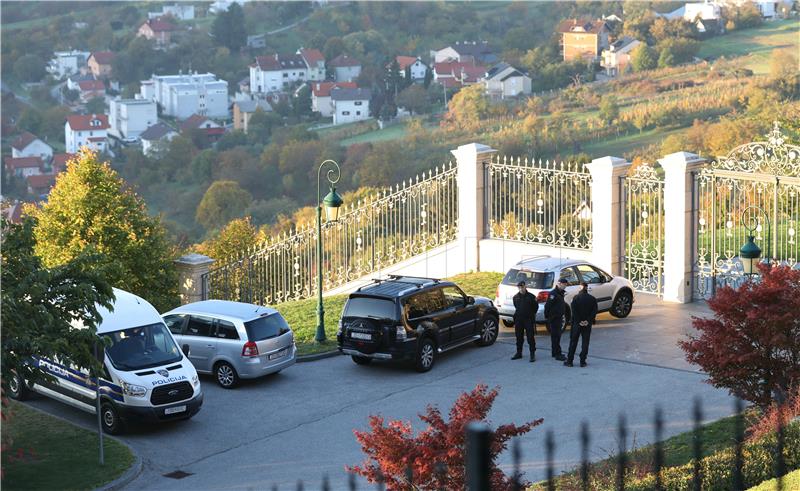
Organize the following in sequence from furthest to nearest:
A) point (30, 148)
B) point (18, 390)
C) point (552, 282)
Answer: point (30, 148) < point (552, 282) < point (18, 390)

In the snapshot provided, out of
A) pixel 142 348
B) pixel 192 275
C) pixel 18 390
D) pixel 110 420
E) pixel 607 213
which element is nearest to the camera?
pixel 110 420

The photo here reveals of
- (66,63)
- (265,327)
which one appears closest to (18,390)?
(265,327)

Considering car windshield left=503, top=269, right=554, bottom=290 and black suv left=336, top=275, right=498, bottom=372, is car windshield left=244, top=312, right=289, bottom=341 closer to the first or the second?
black suv left=336, top=275, right=498, bottom=372

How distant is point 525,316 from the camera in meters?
18.4

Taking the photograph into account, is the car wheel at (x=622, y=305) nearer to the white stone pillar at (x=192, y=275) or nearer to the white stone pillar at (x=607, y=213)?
the white stone pillar at (x=607, y=213)

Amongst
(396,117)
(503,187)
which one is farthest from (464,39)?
(503,187)

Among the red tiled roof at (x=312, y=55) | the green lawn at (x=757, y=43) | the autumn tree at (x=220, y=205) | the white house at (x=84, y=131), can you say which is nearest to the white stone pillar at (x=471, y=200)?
the autumn tree at (x=220, y=205)

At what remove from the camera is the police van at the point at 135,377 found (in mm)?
15336

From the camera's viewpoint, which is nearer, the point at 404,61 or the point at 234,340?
the point at 234,340

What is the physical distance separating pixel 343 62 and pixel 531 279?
123040 mm

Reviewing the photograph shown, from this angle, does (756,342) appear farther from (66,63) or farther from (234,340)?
(66,63)

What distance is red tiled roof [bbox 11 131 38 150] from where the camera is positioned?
12691 centimetres

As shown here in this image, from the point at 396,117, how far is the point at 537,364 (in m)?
104

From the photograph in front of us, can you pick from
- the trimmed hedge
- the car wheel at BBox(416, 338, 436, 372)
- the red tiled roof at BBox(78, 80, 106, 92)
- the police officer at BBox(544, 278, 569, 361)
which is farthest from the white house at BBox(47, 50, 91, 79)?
the trimmed hedge
